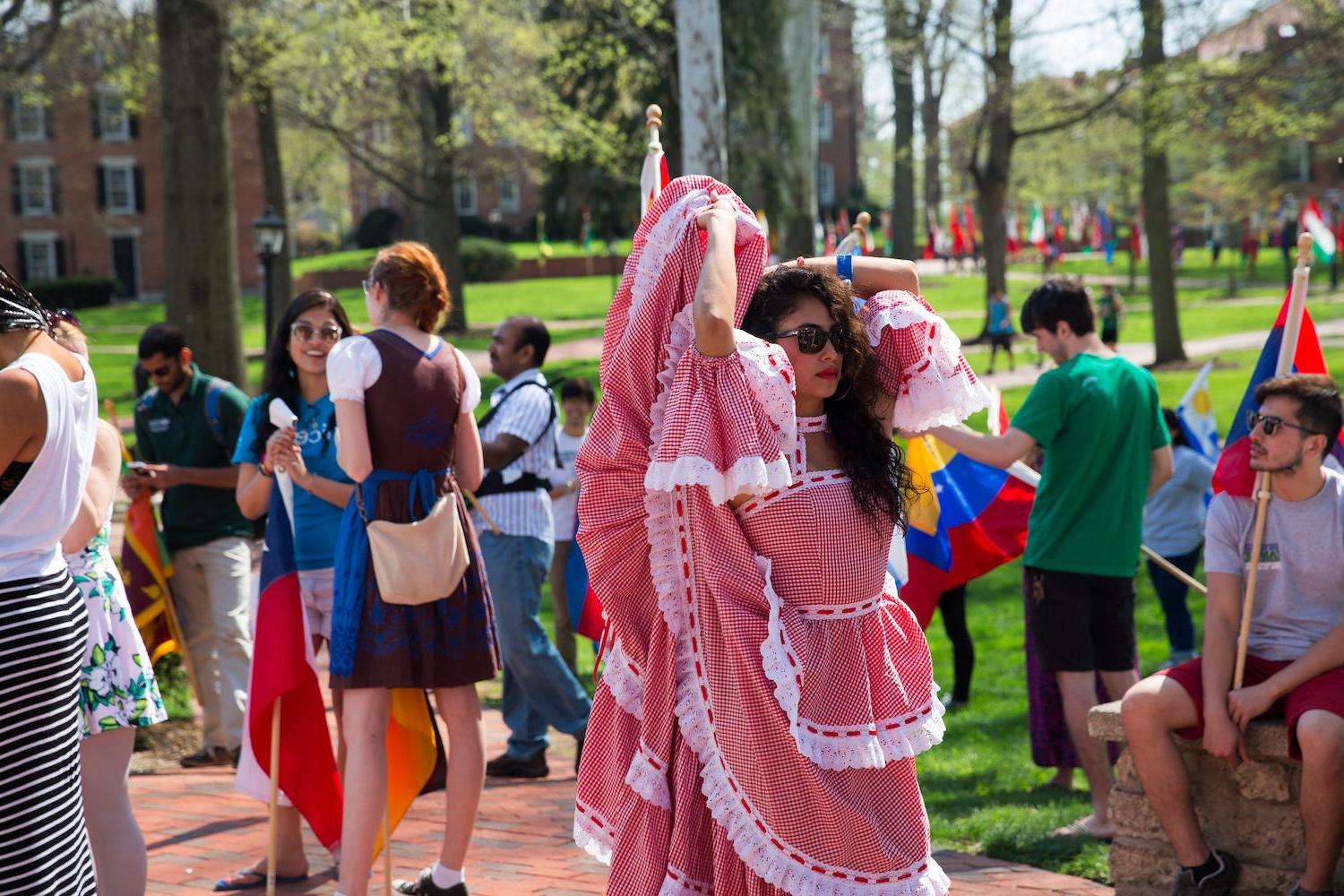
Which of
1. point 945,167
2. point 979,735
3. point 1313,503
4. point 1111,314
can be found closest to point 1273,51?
point 1111,314

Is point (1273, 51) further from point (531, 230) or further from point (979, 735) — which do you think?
point (531, 230)

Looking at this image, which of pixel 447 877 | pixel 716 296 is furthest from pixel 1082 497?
pixel 716 296

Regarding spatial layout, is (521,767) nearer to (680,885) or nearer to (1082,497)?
(1082,497)

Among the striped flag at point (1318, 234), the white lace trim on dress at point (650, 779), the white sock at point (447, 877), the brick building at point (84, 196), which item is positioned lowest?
the white sock at point (447, 877)

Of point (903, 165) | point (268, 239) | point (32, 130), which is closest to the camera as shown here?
point (268, 239)

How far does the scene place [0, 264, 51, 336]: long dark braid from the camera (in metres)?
3.27

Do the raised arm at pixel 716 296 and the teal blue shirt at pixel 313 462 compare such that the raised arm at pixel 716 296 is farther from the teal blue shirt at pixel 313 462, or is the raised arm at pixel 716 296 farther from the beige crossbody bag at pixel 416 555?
the teal blue shirt at pixel 313 462

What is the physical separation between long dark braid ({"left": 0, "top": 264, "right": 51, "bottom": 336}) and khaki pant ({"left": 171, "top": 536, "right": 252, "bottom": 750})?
3.81 metres

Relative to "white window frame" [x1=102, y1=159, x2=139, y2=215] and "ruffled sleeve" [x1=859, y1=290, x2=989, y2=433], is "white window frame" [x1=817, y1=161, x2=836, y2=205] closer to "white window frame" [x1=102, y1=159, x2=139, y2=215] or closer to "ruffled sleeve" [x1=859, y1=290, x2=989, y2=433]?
"white window frame" [x1=102, y1=159, x2=139, y2=215]

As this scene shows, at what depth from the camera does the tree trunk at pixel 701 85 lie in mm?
12812

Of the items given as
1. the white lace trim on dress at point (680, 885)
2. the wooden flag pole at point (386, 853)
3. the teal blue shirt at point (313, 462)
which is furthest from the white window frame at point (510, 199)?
the white lace trim on dress at point (680, 885)

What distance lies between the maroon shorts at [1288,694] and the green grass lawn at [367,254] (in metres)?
41.6

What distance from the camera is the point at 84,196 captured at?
54125mm

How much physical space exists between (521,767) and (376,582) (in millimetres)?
2354
